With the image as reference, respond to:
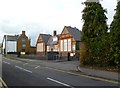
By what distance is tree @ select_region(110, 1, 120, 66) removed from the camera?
20.7m

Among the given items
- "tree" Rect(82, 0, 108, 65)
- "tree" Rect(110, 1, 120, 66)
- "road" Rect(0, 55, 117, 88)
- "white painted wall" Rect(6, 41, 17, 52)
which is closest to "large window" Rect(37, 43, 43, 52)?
"white painted wall" Rect(6, 41, 17, 52)

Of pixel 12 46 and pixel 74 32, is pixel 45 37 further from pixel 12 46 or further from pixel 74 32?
pixel 12 46

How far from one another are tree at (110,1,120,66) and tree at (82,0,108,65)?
10.4ft

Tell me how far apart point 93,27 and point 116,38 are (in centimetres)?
624

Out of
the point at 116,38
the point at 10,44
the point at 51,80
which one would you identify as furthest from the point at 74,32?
the point at 51,80

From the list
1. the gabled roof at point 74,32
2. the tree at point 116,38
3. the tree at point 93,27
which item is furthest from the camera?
the gabled roof at point 74,32

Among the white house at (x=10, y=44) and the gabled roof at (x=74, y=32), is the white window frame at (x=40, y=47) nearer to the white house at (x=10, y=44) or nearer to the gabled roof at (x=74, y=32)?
the white house at (x=10, y=44)

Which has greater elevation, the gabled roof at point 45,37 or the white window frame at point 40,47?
the gabled roof at point 45,37

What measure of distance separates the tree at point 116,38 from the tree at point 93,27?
317 cm

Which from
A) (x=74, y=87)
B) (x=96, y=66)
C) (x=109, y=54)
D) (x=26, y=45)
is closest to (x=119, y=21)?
(x=109, y=54)

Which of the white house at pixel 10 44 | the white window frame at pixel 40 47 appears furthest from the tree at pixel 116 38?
the white house at pixel 10 44

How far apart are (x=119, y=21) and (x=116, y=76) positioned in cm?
552

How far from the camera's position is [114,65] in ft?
71.9

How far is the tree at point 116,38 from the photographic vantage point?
67.9 feet
